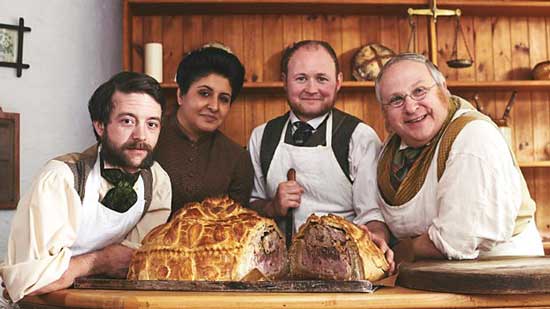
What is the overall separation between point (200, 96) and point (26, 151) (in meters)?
1.01

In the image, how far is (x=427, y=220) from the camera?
6.81 ft

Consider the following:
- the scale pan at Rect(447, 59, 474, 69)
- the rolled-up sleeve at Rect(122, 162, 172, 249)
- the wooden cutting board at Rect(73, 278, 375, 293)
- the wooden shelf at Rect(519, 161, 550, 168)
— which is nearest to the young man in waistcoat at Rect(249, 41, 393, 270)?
the rolled-up sleeve at Rect(122, 162, 172, 249)

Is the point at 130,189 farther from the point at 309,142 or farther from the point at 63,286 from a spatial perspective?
the point at 309,142

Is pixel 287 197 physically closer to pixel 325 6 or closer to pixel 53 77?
pixel 53 77

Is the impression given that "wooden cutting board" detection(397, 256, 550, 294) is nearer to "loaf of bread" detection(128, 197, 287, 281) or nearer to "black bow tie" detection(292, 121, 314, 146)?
"loaf of bread" detection(128, 197, 287, 281)

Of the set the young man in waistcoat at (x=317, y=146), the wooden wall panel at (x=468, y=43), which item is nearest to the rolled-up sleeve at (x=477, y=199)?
the young man in waistcoat at (x=317, y=146)

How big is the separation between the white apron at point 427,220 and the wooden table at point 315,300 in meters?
0.52

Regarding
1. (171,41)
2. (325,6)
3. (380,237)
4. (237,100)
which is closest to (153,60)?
(171,41)

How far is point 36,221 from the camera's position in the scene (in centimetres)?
178

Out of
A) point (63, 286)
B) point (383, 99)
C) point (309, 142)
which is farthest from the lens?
point (309, 142)

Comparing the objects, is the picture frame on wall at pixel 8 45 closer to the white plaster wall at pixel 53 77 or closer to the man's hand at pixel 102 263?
the white plaster wall at pixel 53 77

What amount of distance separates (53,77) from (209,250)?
193 centimetres

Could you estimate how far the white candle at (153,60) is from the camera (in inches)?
147

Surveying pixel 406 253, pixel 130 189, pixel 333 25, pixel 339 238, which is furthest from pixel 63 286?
pixel 333 25
